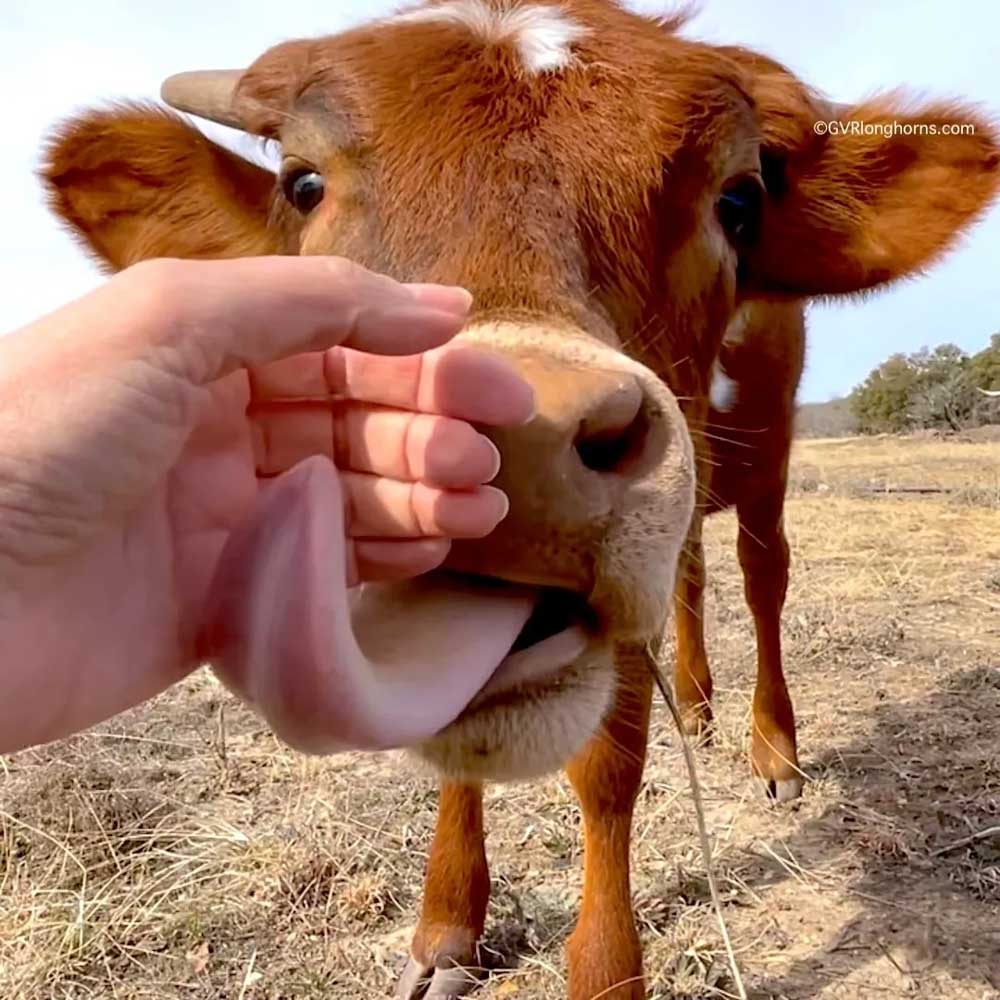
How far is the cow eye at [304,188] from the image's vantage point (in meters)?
2.57

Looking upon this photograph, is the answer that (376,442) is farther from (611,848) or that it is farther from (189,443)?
(611,848)

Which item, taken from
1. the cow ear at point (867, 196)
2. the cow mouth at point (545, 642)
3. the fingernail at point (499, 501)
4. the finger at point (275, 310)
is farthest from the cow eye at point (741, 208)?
the finger at point (275, 310)

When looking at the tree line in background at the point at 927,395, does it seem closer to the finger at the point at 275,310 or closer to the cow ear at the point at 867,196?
the cow ear at the point at 867,196

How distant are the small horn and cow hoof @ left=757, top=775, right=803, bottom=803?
10.2ft

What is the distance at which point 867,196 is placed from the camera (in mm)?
3348

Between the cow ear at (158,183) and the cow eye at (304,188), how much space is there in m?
0.72

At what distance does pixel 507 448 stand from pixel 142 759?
11.3 feet

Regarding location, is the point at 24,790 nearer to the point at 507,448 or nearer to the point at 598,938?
the point at 598,938

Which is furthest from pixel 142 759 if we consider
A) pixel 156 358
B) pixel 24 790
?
pixel 156 358

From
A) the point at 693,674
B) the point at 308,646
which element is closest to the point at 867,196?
the point at 693,674

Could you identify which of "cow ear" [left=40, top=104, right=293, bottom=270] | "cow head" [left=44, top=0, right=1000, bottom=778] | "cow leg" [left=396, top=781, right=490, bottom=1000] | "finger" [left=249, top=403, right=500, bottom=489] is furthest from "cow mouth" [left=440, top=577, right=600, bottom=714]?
"cow ear" [left=40, top=104, right=293, bottom=270]

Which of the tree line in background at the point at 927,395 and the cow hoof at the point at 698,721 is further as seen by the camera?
the tree line in background at the point at 927,395

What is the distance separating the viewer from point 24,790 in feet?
13.0

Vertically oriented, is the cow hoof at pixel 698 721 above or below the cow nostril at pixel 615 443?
below
